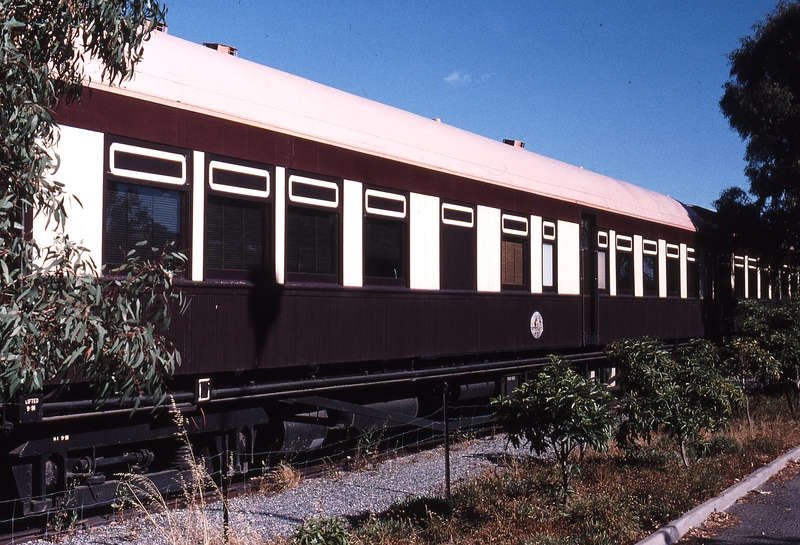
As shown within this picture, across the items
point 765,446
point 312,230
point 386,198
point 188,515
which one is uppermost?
point 386,198

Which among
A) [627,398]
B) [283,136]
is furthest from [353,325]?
[627,398]

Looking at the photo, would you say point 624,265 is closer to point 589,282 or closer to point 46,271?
point 589,282

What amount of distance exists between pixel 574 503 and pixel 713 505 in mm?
1333

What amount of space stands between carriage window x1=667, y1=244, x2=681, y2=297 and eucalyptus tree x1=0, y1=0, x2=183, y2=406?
13.6 metres

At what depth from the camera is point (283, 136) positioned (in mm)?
7797

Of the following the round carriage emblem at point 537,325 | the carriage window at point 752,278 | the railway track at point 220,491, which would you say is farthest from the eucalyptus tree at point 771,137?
the railway track at point 220,491

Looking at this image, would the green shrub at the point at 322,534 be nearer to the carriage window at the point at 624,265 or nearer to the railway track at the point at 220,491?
the railway track at the point at 220,491

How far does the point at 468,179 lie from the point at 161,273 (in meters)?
6.91

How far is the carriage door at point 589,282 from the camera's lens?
43.0 ft

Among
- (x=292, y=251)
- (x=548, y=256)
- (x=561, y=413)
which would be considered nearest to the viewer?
(x=561, y=413)

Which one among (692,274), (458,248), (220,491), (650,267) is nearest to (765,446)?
(458,248)

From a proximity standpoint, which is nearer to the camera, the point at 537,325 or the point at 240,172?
the point at 240,172

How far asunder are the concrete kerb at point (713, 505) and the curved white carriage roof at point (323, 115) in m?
4.57

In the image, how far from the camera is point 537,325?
1180 centimetres
